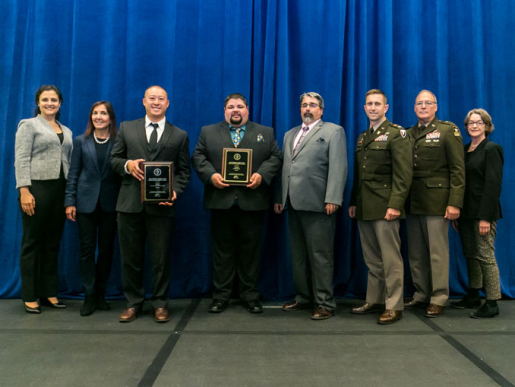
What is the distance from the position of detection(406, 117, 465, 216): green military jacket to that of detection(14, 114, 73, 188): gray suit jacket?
2.62 metres

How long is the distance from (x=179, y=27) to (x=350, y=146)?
1795mm

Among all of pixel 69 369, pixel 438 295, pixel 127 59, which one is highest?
pixel 127 59

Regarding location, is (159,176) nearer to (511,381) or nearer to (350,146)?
(350,146)

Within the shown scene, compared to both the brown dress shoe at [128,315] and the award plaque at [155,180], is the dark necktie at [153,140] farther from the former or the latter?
the brown dress shoe at [128,315]

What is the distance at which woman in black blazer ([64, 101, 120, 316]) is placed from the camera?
120 inches

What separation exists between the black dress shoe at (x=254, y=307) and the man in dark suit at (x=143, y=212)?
0.62 meters

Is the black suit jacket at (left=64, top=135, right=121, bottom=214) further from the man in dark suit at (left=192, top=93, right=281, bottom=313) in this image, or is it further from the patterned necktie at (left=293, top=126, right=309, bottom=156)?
the patterned necktie at (left=293, top=126, right=309, bottom=156)

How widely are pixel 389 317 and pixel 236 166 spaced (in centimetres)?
147

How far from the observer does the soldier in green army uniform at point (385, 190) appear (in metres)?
2.88

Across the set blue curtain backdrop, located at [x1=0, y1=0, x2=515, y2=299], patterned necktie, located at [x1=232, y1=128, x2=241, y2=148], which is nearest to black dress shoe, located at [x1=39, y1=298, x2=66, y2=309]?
blue curtain backdrop, located at [x1=0, y1=0, x2=515, y2=299]

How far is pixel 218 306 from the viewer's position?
10.4ft

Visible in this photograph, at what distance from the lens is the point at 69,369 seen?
2.09 metres

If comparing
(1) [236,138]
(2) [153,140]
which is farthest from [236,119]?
(2) [153,140]

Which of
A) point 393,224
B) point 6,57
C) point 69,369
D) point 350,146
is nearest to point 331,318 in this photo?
point 393,224
